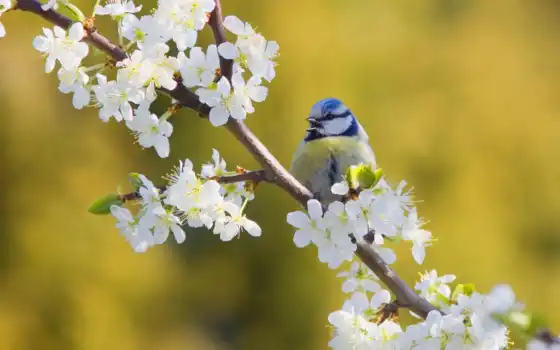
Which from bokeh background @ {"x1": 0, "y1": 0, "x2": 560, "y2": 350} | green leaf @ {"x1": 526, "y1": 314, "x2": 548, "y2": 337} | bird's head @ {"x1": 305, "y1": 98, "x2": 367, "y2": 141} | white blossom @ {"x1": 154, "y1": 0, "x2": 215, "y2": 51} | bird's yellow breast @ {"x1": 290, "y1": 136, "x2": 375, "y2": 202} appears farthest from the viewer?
bokeh background @ {"x1": 0, "y1": 0, "x2": 560, "y2": 350}

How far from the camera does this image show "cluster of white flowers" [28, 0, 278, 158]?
0.61 m

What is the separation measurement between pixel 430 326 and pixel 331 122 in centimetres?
67

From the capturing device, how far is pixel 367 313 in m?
0.71

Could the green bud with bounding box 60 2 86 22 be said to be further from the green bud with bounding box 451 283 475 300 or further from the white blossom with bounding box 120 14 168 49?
the green bud with bounding box 451 283 475 300

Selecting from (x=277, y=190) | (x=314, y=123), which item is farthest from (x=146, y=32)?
(x=277, y=190)

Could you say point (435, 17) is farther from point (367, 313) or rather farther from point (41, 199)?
point (367, 313)

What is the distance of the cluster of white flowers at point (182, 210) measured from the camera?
644 millimetres

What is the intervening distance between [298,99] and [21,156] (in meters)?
0.89

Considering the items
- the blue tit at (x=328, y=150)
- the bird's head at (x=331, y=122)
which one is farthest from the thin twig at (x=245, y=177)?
the bird's head at (x=331, y=122)

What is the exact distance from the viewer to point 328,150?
114 cm

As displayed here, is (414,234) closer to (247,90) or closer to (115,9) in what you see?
(247,90)

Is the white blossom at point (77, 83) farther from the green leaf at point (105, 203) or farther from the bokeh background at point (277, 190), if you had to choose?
the bokeh background at point (277, 190)

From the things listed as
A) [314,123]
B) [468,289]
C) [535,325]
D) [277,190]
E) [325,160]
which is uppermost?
[277,190]

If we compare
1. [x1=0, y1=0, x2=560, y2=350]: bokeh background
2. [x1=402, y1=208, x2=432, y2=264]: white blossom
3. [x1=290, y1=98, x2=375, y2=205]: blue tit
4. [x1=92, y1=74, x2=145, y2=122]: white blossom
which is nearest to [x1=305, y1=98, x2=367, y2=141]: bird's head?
[x1=290, y1=98, x2=375, y2=205]: blue tit
